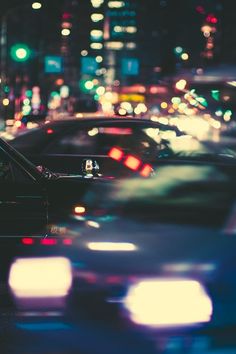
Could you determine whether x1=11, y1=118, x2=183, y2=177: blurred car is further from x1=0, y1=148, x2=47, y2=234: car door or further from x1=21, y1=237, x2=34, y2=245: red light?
x1=21, y1=237, x2=34, y2=245: red light

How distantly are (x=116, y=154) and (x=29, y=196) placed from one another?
5.39 meters

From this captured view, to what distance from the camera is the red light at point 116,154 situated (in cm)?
1192

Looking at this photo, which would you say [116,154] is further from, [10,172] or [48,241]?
[48,241]

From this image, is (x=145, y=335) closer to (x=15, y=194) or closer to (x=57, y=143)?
(x=15, y=194)

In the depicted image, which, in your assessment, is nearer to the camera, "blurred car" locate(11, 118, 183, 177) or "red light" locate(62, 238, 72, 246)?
"red light" locate(62, 238, 72, 246)

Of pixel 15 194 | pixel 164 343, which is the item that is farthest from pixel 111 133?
pixel 164 343

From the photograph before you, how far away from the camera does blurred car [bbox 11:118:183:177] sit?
1211 centimetres

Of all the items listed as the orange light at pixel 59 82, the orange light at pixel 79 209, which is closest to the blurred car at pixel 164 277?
the orange light at pixel 79 209

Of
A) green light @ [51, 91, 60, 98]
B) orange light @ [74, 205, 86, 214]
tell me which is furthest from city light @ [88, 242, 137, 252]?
green light @ [51, 91, 60, 98]

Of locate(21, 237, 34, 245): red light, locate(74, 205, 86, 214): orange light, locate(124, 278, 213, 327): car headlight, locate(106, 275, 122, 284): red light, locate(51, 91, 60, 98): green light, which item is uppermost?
locate(74, 205, 86, 214): orange light

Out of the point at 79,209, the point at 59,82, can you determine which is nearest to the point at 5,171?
the point at 79,209

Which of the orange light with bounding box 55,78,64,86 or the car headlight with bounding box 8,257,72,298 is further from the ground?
the orange light with bounding box 55,78,64,86

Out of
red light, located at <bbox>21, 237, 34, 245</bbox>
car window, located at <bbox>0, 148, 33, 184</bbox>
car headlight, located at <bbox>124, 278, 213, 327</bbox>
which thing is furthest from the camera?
car window, located at <bbox>0, 148, 33, 184</bbox>

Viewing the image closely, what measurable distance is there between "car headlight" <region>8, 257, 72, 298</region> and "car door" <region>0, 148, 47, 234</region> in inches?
29.6
